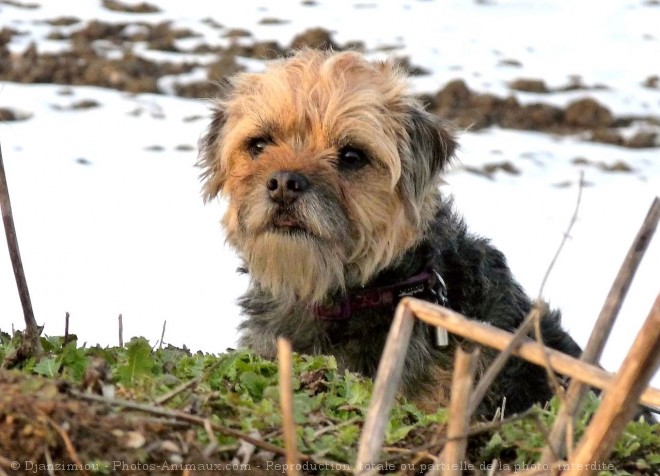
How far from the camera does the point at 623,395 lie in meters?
1.79

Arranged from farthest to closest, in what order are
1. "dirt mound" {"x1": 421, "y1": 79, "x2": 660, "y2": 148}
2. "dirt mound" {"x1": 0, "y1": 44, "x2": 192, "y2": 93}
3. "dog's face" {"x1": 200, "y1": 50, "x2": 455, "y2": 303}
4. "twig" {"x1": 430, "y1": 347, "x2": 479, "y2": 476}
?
"dirt mound" {"x1": 0, "y1": 44, "x2": 192, "y2": 93} < "dirt mound" {"x1": 421, "y1": 79, "x2": 660, "y2": 148} < "dog's face" {"x1": 200, "y1": 50, "x2": 455, "y2": 303} < "twig" {"x1": 430, "y1": 347, "x2": 479, "y2": 476}

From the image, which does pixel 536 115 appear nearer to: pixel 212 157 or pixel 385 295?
pixel 212 157

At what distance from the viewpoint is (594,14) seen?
15852mm

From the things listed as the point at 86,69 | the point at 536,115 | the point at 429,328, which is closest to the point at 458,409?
the point at 429,328

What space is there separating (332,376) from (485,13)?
13809 millimetres

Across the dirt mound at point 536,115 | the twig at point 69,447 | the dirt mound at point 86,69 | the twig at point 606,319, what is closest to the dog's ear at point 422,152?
the twig at point 606,319

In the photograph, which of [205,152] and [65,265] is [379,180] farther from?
[65,265]

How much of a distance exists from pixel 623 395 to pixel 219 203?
317 centimetres

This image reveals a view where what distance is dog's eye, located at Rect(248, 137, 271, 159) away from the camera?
14.6 feet

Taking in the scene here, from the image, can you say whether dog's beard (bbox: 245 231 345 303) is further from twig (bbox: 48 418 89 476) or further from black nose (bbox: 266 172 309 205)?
twig (bbox: 48 418 89 476)

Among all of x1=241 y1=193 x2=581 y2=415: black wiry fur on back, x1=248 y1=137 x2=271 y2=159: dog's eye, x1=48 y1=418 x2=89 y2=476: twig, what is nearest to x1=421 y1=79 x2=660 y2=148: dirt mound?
x1=241 y1=193 x2=581 y2=415: black wiry fur on back

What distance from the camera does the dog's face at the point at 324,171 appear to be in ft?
13.6

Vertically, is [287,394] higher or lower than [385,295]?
higher

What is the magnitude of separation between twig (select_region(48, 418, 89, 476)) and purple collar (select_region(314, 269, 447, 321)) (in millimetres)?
2351
